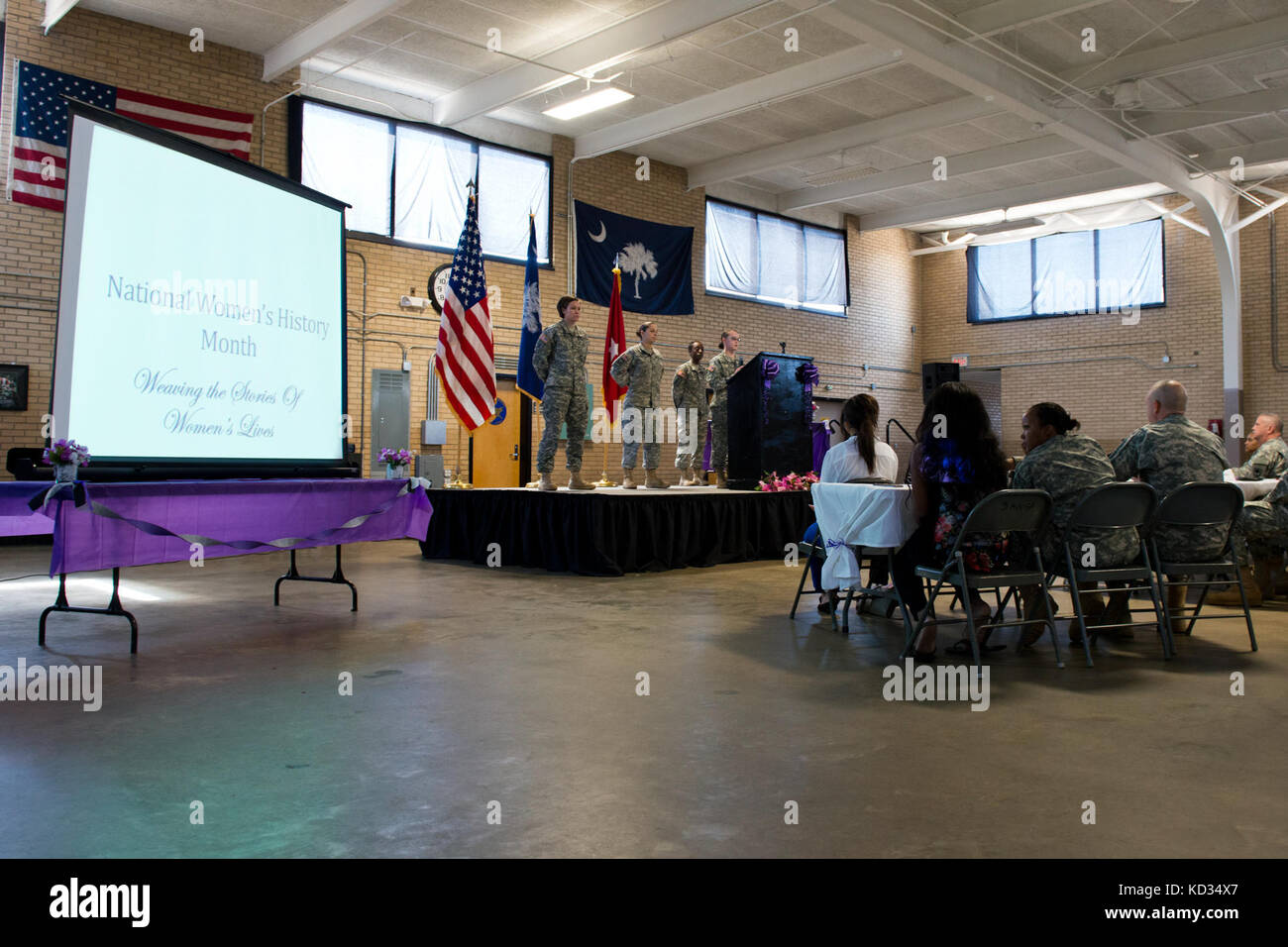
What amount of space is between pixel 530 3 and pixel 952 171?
24.7 ft

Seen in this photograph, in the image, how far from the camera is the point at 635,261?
13672 mm

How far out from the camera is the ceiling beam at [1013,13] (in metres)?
8.94

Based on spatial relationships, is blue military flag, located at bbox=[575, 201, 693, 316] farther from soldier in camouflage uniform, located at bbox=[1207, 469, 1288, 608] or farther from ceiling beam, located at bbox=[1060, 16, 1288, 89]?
soldier in camouflage uniform, located at bbox=[1207, 469, 1288, 608]

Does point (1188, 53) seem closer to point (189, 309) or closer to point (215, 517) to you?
point (189, 309)

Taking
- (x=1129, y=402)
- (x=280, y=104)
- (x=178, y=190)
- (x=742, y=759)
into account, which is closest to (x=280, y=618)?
(x=178, y=190)

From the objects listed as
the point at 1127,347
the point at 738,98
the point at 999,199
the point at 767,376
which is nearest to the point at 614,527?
the point at 767,376

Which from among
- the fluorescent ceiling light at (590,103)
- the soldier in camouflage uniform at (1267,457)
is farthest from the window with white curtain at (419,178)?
the soldier in camouflage uniform at (1267,457)

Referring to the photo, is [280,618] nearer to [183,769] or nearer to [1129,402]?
[183,769]

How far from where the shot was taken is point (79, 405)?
4.04 metres

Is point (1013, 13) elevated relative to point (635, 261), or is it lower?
elevated

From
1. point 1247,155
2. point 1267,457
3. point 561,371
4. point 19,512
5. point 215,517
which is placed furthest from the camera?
point 1247,155

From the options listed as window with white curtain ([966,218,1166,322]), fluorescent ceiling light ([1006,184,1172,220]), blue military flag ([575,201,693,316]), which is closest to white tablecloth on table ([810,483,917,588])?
blue military flag ([575,201,693,316])

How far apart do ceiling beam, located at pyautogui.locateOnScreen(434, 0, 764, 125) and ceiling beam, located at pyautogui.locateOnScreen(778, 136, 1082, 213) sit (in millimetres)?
6211

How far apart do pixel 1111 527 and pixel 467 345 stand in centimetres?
577
